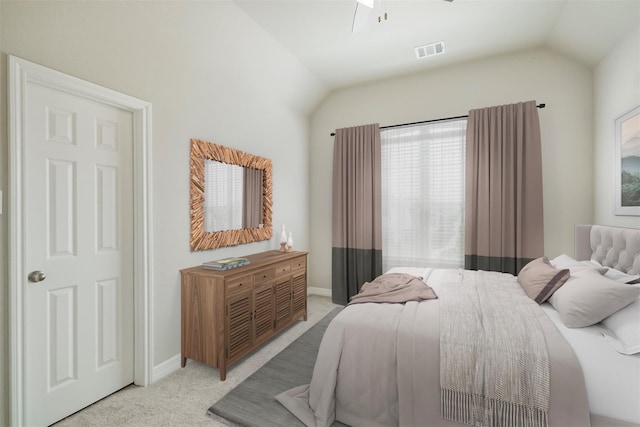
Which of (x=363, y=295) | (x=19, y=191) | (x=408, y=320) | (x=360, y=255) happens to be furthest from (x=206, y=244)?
(x=360, y=255)

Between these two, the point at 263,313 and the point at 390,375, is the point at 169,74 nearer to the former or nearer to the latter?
the point at 263,313

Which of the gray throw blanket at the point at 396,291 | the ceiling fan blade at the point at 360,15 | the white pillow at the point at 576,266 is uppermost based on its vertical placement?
the ceiling fan blade at the point at 360,15

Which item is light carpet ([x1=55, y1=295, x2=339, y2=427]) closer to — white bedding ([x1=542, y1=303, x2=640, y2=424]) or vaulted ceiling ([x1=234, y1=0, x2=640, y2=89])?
white bedding ([x1=542, y1=303, x2=640, y2=424])

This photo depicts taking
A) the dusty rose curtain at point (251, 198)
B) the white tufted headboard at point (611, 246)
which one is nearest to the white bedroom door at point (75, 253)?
the dusty rose curtain at point (251, 198)

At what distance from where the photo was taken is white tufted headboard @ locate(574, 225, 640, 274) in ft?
6.88

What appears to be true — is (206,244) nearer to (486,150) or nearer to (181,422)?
(181,422)

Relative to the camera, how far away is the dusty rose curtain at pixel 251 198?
3.25 meters

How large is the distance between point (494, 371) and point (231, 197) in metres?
2.66

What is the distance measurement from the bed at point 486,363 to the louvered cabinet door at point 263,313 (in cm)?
79

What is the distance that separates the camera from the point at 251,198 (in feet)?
11.0

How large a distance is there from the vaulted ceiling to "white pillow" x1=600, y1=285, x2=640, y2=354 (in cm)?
241

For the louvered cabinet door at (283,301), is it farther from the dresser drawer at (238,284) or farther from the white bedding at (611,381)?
the white bedding at (611,381)

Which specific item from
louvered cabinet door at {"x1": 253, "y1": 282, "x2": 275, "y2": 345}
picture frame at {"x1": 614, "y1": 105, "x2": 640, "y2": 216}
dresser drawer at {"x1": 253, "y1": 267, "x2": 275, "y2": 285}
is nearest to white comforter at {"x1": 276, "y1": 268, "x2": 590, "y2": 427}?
louvered cabinet door at {"x1": 253, "y1": 282, "x2": 275, "y2": 345}

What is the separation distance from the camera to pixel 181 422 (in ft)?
5.90
